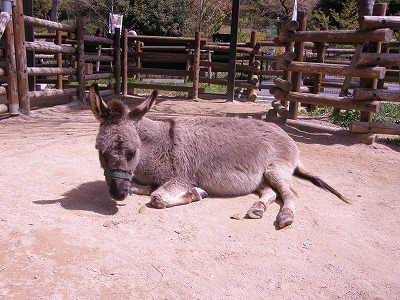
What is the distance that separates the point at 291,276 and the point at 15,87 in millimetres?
6278

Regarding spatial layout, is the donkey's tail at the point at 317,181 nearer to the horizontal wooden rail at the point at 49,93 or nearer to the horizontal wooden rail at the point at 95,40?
the horizontal wooden rail at the point at 49,93

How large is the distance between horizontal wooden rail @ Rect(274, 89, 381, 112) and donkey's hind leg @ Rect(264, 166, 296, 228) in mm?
3363

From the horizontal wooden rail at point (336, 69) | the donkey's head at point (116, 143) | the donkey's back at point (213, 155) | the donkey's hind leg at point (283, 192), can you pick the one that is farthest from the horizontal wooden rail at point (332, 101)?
the donkey's head at point (116, 143)

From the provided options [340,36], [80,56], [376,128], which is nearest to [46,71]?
[80,56]

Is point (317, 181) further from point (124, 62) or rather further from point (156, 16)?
point (156, 16)

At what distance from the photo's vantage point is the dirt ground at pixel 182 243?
2459 mm

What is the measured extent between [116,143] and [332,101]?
5.23 metres

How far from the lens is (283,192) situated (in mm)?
4062

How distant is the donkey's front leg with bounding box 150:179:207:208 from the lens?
3699 millimetres

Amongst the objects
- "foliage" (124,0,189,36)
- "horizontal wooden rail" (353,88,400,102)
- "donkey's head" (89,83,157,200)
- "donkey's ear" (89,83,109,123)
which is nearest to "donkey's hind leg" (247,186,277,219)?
"donkey's head" (89,83,157,200)

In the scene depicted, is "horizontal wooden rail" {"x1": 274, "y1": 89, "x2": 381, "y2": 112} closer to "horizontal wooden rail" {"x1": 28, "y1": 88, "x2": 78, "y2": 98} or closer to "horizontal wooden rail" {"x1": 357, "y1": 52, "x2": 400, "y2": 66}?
"horizontal wooden rail" {"x1": 357, "y1": 52, "x2": 400, "y2": 66}

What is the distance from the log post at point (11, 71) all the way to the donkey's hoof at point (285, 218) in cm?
563

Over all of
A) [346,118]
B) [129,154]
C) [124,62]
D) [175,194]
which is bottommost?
[175,194]

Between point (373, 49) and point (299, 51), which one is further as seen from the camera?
point (299, 51)
